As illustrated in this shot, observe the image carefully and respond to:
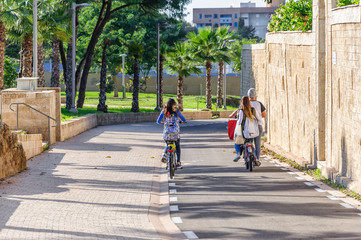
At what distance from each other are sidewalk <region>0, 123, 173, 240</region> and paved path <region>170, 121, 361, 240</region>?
715mm

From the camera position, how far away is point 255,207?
1143 cm

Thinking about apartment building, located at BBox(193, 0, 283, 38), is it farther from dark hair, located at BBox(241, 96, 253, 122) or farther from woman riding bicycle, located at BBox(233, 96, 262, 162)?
dark hair, located at BBox(241, 96, 253, 122)

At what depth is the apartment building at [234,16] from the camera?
17750cm

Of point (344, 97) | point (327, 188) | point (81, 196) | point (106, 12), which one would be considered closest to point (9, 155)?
point (81, 196)

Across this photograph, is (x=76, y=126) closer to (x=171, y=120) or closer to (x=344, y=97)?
(x=171, y=120)

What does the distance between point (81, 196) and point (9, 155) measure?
2.94m

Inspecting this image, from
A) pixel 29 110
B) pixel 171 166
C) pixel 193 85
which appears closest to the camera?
pixel 171 166

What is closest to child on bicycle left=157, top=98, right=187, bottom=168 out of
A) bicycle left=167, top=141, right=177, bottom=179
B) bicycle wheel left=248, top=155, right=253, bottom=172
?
bicycle left=167, top=141, right=177, bottom=179

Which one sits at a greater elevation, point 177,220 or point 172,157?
point 172,157

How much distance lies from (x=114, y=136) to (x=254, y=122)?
44.4ft

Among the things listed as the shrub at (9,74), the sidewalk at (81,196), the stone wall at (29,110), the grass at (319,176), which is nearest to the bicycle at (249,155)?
the grass at (319,176)

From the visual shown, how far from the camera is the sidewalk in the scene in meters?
9.48

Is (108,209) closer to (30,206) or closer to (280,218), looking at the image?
(30,206)

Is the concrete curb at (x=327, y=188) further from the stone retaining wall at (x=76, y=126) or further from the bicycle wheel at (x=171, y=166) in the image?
the stone retaining wall at (x=76, y=126)
